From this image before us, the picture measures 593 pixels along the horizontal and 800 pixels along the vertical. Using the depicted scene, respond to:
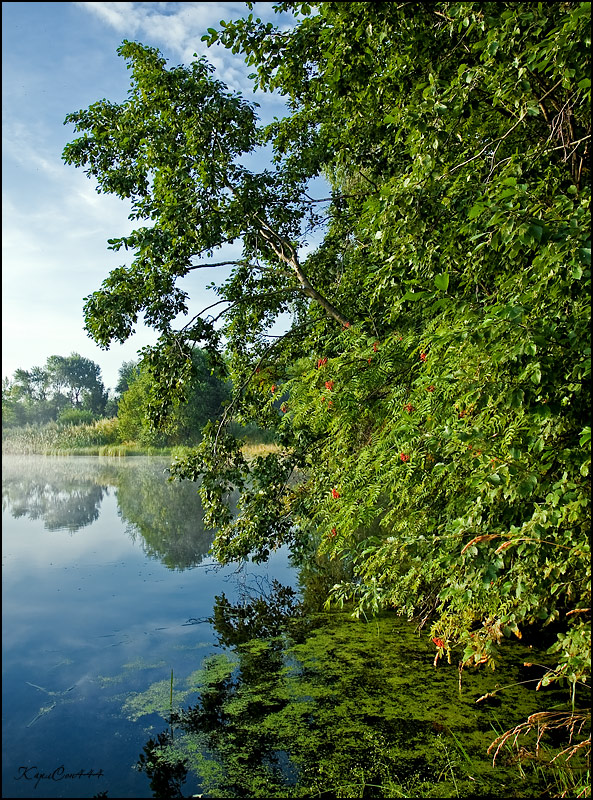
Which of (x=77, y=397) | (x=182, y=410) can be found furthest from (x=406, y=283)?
(x=182, y=410)

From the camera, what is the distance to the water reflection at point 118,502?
8.41 m

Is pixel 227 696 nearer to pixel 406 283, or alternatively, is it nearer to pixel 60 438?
pixel 406 283

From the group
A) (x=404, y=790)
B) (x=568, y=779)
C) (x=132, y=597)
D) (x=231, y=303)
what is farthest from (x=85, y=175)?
(x=568, y=779)

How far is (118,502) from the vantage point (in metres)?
11.3

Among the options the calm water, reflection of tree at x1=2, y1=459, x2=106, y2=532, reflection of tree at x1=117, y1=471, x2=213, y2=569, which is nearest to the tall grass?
the calm water

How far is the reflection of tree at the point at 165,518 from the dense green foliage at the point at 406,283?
3.01 metres

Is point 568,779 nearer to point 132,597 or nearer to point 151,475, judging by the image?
point 132,597

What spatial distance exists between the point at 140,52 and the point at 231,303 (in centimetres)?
211

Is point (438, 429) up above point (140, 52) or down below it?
below

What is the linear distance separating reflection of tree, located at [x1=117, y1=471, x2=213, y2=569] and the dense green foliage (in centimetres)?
301

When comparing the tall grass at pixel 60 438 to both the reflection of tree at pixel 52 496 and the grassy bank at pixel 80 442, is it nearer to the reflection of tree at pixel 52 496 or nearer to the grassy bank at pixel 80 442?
the grassy bank at pixel 80 442

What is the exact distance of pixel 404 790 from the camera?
265 cm
